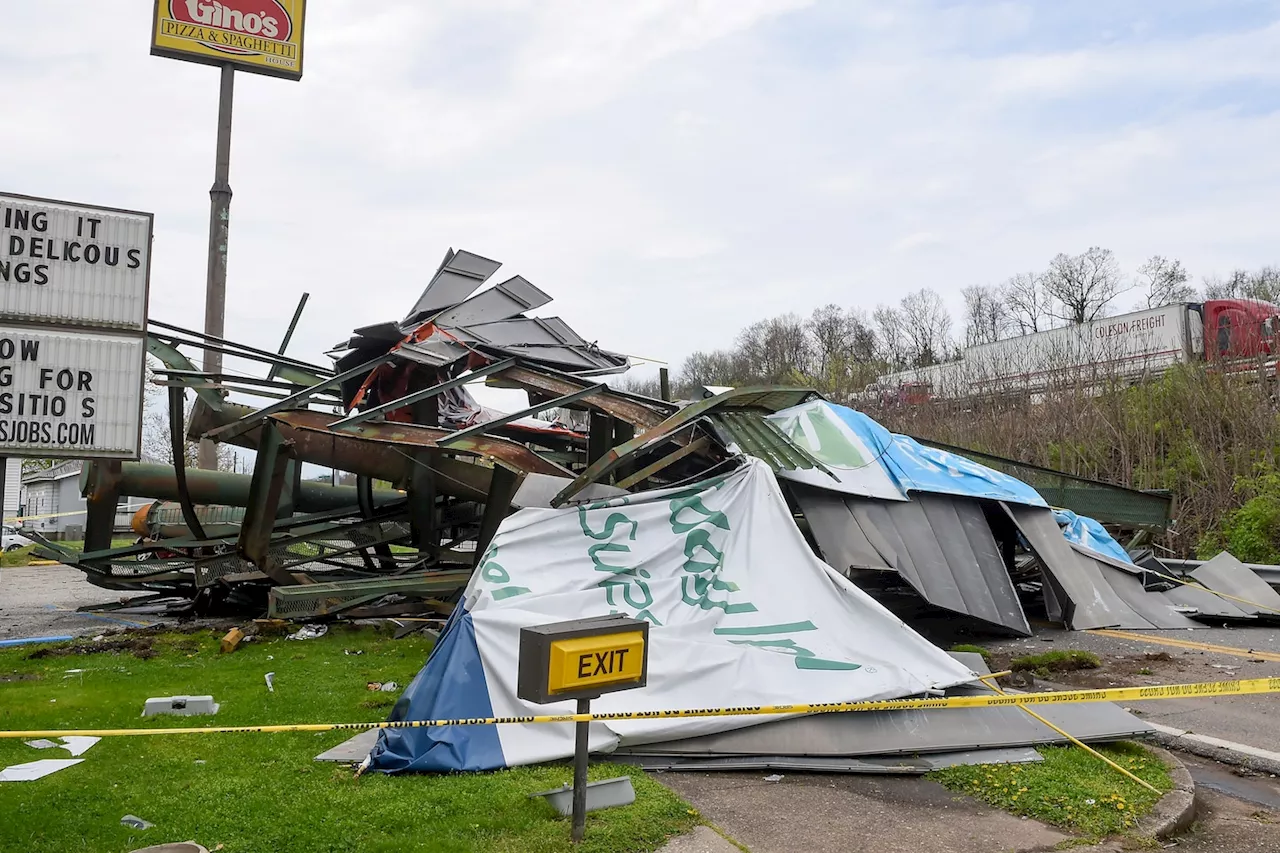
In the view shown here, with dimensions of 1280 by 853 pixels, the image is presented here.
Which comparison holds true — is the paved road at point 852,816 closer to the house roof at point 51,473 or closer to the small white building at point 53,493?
the small white building at point 53,493

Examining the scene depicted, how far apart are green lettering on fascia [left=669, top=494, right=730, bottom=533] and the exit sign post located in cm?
349

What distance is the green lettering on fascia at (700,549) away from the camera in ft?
24.7

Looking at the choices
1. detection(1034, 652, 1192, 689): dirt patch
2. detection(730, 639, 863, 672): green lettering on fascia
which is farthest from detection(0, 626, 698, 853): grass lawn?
detection(1034, 652, 1192, 689): dirt patch

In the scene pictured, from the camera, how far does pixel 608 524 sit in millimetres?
7754

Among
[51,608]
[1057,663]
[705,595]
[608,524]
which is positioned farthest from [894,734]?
[51,608]

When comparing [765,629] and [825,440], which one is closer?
[765,629]

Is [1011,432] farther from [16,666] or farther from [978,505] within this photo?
[16,666]

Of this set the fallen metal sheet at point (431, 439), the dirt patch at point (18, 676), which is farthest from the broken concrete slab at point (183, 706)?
the fallen metal sheet at point (431, 439)

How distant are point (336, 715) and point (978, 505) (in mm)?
7168

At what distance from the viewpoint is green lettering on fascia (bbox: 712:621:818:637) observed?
22.3ft

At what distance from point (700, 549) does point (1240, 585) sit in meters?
8.44

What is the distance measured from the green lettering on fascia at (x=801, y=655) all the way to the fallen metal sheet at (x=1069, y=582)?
5.08m

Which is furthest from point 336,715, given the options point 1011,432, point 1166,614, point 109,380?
point 1011,432

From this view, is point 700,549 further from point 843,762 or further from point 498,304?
point 498,304
